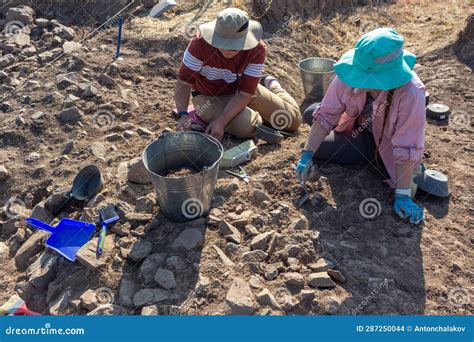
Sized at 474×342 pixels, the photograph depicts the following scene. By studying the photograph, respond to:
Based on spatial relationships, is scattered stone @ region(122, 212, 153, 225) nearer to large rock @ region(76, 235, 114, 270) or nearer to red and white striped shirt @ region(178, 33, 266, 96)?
large rock @ region(76, 235, 114, 270)

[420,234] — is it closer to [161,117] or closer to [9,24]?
[161,117]

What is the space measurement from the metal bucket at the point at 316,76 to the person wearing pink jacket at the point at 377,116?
3.58ft

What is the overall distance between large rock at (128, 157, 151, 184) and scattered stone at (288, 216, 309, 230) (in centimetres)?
104

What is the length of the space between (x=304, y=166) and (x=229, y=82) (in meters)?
1.01

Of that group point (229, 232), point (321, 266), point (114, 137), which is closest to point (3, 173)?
point (114, 137)

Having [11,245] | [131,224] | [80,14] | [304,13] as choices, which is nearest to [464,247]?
[131,224]

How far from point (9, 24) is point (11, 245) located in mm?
3476

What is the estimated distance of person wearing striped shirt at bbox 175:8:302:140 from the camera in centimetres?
329

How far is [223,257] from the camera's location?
272 centimetres

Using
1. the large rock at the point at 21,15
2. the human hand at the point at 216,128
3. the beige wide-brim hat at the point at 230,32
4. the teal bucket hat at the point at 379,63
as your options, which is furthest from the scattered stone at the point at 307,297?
the large rock at the point at 21,15

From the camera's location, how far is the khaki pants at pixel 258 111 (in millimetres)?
3738

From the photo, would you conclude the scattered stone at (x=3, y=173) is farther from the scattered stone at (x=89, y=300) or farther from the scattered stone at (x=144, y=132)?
the scattered stone at (x=89, y=300)

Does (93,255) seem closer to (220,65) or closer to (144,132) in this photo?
(144,132)

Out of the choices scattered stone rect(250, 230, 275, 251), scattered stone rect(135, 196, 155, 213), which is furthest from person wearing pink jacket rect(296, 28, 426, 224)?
scattered stone rect(135, 196, 155, 213)
